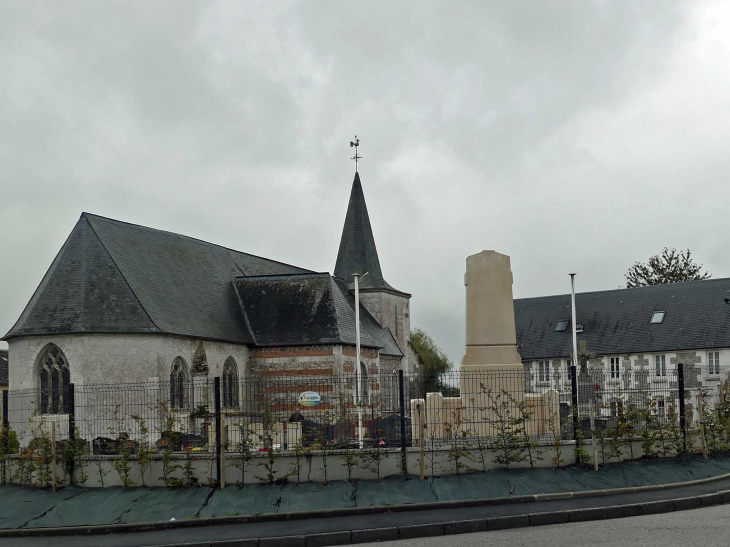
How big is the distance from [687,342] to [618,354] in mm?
3990

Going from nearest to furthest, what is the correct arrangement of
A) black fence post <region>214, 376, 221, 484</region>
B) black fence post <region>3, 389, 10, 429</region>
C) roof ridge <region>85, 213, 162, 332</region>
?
black fence post <region>214, 376, 221, 484</region> → black fence post <region>3, 389, 10, 429</region> → roof ridge <region>85, 213, 162, 332</region>

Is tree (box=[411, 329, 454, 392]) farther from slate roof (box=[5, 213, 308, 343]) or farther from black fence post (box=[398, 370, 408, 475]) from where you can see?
black fence post (box=[398, 370, 408, 475])

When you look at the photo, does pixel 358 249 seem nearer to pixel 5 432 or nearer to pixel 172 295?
pixel 172 295

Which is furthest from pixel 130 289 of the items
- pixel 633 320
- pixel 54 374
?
pixel 633 320

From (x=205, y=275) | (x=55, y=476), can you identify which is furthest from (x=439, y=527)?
(x=205, y=275)

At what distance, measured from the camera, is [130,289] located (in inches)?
1261

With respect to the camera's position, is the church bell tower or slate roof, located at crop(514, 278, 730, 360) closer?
slate roof, located at crop(514, 278, 730, 360)

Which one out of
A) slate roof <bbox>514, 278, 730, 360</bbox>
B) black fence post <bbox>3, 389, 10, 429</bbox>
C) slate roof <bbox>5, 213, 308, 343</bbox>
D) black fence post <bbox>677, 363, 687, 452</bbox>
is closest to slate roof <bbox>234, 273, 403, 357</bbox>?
slate roof <bbox>5, 213, 308, 343</bbox>

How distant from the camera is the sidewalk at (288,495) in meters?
14.8

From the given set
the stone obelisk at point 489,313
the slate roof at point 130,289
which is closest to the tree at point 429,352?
the slate roof at point 130,289

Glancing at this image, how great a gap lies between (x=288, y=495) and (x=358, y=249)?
124 ft

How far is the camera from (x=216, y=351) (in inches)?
1396

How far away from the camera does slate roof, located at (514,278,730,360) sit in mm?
44594

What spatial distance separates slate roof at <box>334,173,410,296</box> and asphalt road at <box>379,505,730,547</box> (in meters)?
38.9
